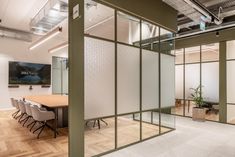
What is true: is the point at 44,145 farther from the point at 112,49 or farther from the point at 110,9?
the point at 110,9

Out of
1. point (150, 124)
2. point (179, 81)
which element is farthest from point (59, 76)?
point (150, 124)

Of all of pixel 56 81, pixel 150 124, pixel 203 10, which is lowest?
pixel 150 124

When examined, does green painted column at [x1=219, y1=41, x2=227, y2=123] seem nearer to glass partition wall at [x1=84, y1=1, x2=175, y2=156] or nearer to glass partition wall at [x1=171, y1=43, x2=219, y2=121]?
glass partition wall at [x1=171, y1=43, x2=219, y2=121]

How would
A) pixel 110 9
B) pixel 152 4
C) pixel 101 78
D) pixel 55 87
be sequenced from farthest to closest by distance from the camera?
pixel 55 87 < pixel 152 4 < pixel 110 9 < pixel 101 78

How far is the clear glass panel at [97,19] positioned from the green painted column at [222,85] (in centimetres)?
421

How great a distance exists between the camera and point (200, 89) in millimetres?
6574

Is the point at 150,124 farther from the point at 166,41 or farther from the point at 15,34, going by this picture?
the point at 15,34

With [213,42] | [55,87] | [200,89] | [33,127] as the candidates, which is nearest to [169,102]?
[200,89]

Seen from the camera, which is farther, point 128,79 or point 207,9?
point 207,9

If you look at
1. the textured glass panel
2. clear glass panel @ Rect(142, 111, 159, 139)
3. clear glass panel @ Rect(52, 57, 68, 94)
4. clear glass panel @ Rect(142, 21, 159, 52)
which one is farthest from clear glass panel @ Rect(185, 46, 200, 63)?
the textured glass panel

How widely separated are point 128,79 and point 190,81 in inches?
157

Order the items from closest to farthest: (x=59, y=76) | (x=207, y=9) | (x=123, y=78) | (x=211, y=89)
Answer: (x=123, y=78), (x=207, y=9), (x=211, y=89), (x=59, y=76)

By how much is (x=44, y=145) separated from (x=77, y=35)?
2451 mm

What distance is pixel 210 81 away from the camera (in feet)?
20.9
